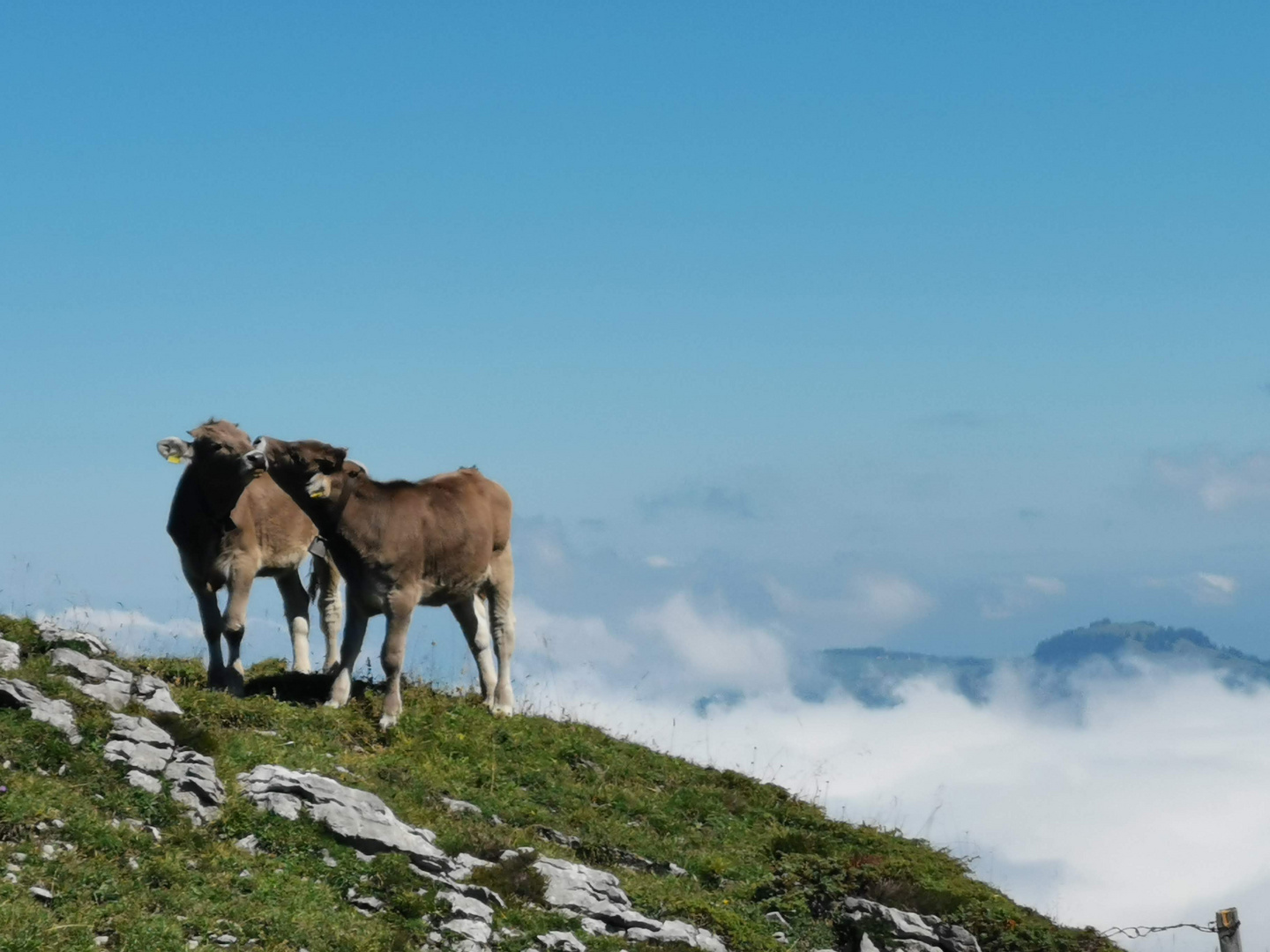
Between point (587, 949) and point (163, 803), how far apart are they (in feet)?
13.7

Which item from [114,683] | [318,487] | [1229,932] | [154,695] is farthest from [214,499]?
[1229,932]

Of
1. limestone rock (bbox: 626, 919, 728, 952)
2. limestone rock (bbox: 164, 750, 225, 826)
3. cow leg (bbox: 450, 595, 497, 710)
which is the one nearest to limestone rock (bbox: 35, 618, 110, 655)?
limestone rock (bbox: 164, 750, 225, 826)

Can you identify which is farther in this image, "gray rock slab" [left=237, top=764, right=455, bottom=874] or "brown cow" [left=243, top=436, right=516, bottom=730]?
"brown cow" [left=243, top=436, right=516, bottom=730]

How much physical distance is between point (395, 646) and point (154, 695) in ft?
12.8

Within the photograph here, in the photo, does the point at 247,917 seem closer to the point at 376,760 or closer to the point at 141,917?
the point at 141,917

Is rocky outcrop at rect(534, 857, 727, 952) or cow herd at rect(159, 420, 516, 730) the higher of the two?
cow herd at rect(159, 420, 516, 730)

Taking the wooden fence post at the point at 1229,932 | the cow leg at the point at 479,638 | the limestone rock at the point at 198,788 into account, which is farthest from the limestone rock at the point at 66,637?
the wooden fence post at the point at 1229,932

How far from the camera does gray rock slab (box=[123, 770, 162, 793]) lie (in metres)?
14.1

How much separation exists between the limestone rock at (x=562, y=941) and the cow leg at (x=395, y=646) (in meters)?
6.05

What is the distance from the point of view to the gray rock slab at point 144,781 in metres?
14.1

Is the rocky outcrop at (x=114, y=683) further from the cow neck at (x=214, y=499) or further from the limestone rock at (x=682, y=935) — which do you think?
the limestone rock at (x=682, y=935)

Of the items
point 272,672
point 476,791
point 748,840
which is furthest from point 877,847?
point 272,672

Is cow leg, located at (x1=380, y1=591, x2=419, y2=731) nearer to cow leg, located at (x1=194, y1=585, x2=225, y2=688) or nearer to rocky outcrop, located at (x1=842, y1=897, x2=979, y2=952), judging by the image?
cow leg, located at (x1=194, y1=585, x2=225, y2=688)

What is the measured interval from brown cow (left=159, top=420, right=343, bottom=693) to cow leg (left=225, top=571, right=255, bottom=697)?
0.01 m
